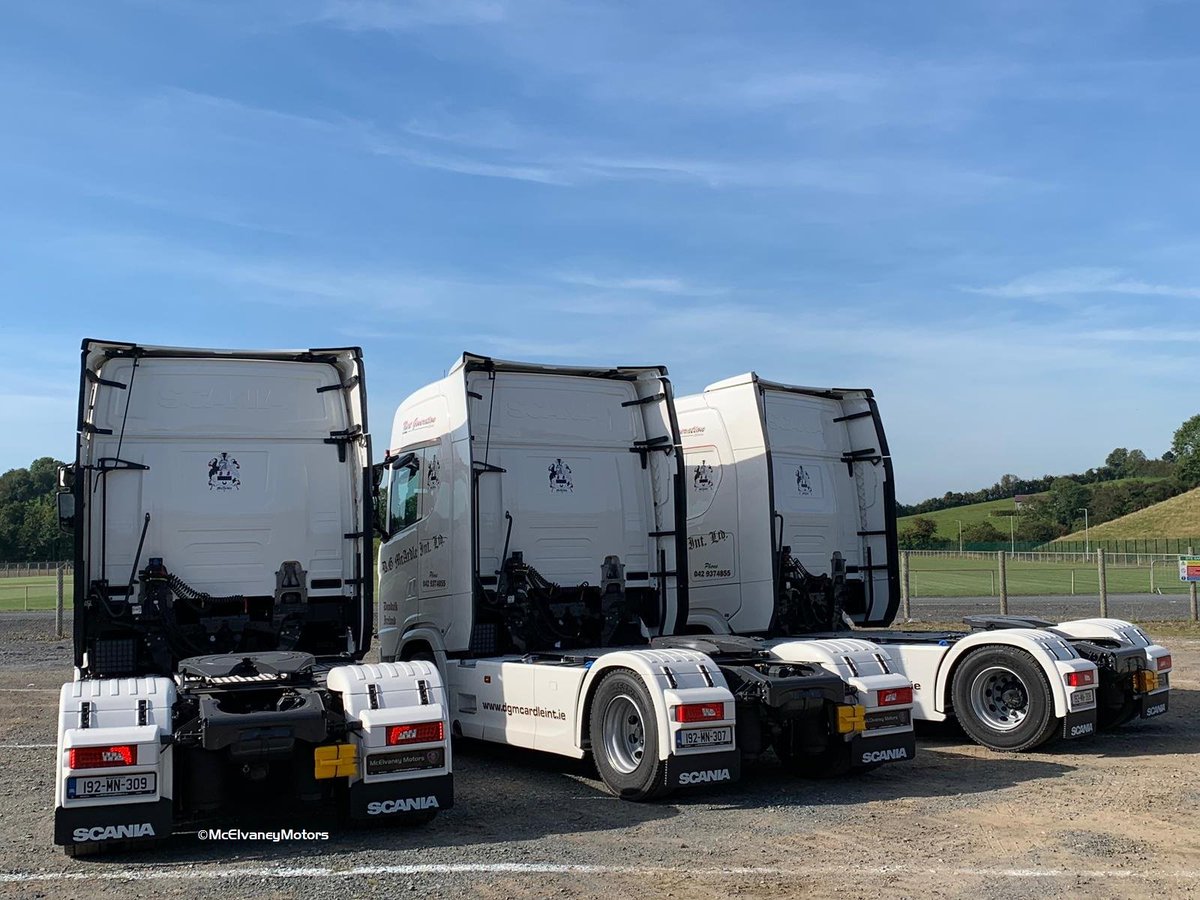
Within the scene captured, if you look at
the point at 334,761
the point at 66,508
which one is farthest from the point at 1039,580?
the point at 334,761

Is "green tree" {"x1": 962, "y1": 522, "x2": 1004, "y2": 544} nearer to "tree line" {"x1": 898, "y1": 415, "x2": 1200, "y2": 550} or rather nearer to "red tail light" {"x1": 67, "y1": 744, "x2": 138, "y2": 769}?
"tree line" {"x1": 898, "y1": 415, "x2": 1200, "y2": 550}

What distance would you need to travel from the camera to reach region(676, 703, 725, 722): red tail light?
799cm

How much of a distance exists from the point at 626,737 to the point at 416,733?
192cm

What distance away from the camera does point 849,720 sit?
28.8 ft

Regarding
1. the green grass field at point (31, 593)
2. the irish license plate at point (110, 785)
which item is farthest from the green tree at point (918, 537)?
the irish license plate at point (110, 785)

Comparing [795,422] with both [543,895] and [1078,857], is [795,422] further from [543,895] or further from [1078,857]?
[543,895]

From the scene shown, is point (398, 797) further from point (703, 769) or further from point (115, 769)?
point (703, 769)

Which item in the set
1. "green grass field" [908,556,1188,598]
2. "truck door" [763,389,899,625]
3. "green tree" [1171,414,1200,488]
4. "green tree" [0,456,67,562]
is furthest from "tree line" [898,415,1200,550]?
"truck door" [763,389,899,625]

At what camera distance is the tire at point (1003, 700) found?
9.92 metres

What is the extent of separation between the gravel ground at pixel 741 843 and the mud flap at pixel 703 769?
0.68 ft

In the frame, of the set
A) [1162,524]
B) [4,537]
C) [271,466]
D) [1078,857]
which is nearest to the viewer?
[1078,857]

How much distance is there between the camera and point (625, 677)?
8.47 metres

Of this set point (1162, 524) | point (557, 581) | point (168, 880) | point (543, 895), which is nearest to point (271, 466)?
point (557, 581)

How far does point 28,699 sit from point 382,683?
9.17 metres
